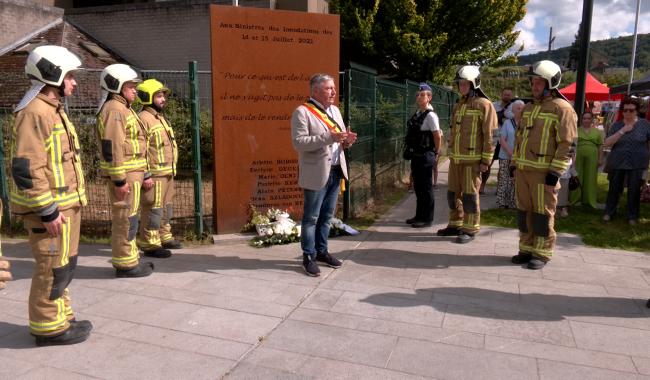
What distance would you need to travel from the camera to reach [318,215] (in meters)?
5.09

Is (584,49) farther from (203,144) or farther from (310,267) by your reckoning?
(203,144)

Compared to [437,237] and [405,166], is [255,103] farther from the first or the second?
[405,166]

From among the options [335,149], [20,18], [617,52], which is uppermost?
[617,52]

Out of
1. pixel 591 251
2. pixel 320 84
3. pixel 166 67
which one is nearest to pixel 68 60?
pixel 320 84

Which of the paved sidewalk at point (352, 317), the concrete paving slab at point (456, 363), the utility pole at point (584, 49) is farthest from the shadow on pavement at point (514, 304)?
the utility pole at point (584, 49)

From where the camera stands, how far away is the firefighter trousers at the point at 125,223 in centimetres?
477

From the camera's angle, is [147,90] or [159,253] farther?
[159,253]

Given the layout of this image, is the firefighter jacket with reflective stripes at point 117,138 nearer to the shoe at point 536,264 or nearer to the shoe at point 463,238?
the shoe at point 463,238

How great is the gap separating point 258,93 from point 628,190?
18.4 feet

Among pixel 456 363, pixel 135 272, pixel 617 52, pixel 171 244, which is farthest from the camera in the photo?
pixel 617 52

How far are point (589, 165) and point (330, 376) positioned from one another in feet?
23.0

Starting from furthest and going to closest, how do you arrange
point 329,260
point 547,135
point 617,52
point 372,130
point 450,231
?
1. point 617,52
2. point 372,130
3. point 450,231
4. point 329,260
5. point 547,135

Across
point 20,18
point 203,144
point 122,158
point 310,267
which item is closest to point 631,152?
point 310,267

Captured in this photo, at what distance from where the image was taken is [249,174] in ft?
20.7
